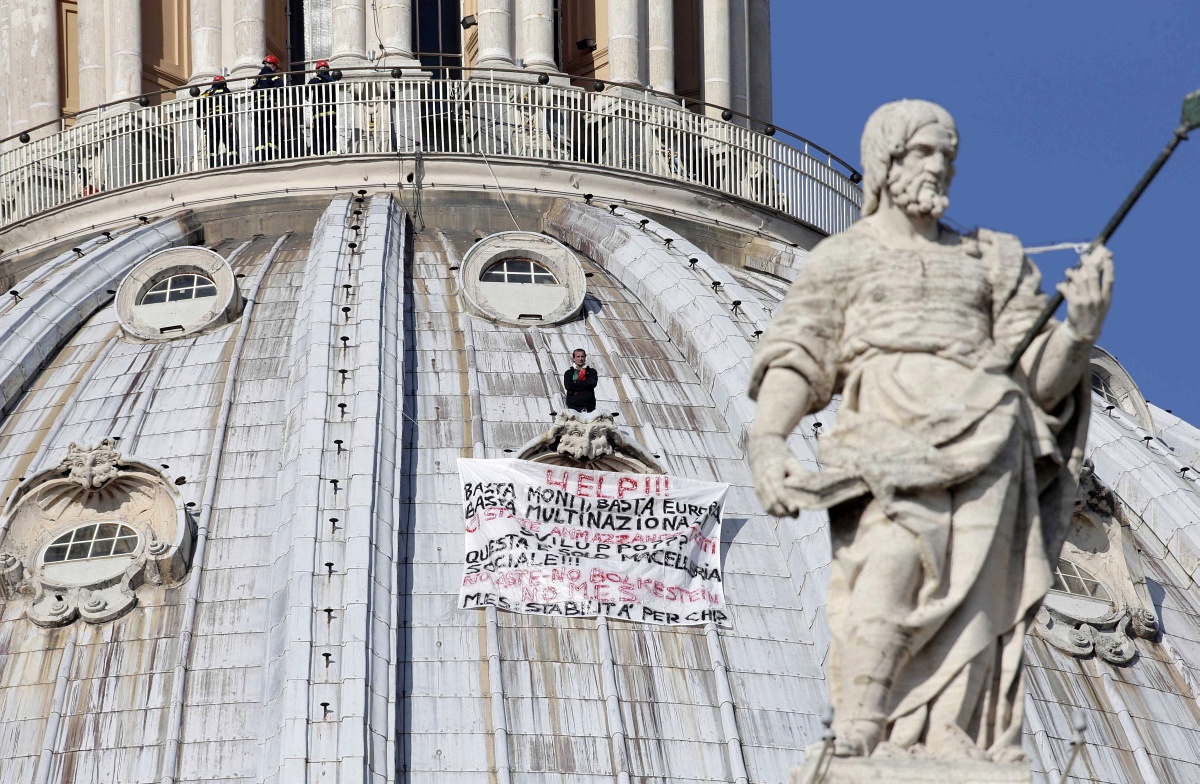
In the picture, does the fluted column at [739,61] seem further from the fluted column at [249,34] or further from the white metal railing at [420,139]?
the fluted column at [249,34]

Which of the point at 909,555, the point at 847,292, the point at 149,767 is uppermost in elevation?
the point at 149,767

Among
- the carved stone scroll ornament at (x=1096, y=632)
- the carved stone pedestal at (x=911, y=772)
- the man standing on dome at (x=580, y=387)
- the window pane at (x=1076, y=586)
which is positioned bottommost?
the carved stone pedestal at (x=911, y=772)

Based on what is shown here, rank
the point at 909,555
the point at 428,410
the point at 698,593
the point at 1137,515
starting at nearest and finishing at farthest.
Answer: the point at 909,555, the point at 698,593, the point at 428,410, the point at 1137,515

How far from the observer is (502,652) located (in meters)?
40.0

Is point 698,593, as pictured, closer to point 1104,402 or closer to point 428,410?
point 428,410

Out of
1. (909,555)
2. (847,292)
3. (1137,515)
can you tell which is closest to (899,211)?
(847,292)

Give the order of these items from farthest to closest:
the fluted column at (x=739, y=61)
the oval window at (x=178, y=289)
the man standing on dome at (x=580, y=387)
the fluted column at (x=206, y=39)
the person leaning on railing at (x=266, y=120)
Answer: the fluted column at (x=739, y=61) → the fluted column at (x=206, y=39) → the person leaning on railing at (x=266, y=120) → the oval window at (x=178, y=289) → the man standing on dome at (x=580, y=387)

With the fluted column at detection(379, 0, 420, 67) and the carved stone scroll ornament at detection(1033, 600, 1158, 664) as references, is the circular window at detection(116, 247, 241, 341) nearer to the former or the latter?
the fluted column at detection(379, 0, 420, 67)

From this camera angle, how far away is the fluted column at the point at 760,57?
54906mm

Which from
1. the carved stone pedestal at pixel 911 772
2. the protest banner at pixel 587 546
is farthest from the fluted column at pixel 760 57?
the carved stone pedestal at pixel 911 772

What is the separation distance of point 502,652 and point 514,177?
10891 mm

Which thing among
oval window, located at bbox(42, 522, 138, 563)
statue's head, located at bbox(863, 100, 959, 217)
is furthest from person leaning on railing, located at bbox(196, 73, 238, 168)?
statue's head, located at bbox(863, 100, 959, 217)

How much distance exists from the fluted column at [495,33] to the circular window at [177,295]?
18.3 ft

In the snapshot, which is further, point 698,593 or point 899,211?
point 698,593
